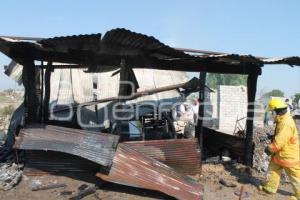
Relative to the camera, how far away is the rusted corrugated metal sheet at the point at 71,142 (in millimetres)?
7430

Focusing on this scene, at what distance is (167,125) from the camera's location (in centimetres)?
1047

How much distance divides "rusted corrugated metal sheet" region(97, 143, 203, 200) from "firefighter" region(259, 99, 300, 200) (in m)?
1.57

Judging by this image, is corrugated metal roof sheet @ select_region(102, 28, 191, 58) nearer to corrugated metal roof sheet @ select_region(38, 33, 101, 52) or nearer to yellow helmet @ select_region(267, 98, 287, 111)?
corrugated metal roof sheet @ select_region(38, 33, 101, 52)

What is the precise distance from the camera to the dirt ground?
689cm

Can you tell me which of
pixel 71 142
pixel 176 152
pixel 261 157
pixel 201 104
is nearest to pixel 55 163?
pixel 71 142

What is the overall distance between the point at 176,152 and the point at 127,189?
145cm

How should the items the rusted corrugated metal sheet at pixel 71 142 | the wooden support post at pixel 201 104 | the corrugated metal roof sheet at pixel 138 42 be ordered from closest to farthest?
the corrugated metal roof sheet at pixel 138 42 → the rusted corrugated metal sheet at pixel 71 142 → the wooden support post at pixel 201 104

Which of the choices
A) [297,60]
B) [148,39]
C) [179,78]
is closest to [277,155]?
[297,60]

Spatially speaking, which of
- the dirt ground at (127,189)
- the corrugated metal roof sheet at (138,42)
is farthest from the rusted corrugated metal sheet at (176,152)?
the corrugated metal roof sheet at (138,42)

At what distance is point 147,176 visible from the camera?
726 centimetres

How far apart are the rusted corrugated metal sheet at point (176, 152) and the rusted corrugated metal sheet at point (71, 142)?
21.5 inches

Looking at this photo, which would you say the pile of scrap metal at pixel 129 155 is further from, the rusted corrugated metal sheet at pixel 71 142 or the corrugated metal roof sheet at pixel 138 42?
the corrugated metal roof sheet at pixel 138 42

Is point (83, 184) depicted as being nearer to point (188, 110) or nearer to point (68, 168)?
point (68, 168)

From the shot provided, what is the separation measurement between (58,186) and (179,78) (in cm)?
842
